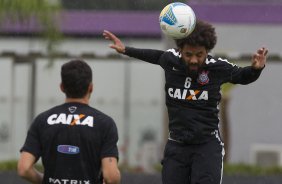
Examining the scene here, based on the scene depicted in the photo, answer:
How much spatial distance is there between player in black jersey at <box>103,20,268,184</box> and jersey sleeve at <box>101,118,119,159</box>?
158 cm

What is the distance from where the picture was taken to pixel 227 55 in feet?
58.1

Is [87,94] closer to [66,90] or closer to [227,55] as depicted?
[66,90]

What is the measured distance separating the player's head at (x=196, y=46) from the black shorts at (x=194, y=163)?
613 millimetres

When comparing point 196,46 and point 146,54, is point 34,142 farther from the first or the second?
point 146,54

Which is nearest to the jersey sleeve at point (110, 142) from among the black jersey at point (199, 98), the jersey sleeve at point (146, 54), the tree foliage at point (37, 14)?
the black jersey at point (199, 98)

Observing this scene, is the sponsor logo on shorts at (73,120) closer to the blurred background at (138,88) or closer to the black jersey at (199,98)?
the black jersey at (199,98)

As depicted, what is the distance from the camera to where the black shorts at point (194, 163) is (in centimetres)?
807

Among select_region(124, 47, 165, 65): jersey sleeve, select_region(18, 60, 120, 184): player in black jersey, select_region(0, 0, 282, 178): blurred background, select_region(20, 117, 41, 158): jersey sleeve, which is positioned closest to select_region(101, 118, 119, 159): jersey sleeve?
select_region(18, 60, 120, 184): player in black jersey

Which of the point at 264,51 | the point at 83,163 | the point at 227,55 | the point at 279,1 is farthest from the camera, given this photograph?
the point at 279,1

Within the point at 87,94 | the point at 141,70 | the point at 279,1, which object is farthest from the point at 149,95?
the point at 87,94

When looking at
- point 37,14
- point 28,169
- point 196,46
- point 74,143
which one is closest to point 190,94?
point 196,46

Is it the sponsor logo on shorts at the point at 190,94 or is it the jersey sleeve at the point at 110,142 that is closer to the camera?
the jersey sleeve at the point at 110,142

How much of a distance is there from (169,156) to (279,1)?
43.4 feet

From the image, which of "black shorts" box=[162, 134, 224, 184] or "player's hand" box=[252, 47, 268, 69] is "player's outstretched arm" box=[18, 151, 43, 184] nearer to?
"black shorts" box=[162, 134, 224, 184]
